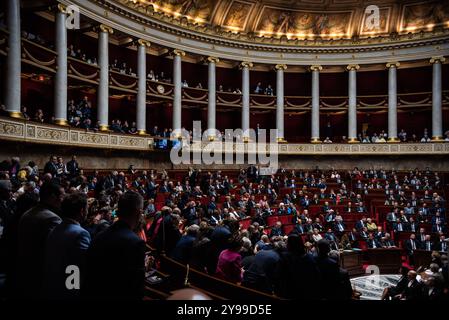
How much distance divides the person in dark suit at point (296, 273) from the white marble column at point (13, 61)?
11.9 meters

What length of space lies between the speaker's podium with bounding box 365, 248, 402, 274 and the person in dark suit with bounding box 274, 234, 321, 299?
29.1ft

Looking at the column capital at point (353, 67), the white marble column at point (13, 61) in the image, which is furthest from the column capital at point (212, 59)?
the white marble column at point (13, 61)

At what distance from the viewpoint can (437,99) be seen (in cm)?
2411

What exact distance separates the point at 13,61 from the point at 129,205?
13.0 meters

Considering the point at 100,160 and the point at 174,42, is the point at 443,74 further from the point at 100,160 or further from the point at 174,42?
the point at 100,160

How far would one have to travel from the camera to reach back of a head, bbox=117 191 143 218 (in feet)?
8.98

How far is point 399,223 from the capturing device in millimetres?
14133

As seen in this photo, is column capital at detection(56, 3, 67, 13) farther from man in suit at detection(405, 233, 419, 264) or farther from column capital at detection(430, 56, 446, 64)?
column capital at detection(430, 56, 446, 64)

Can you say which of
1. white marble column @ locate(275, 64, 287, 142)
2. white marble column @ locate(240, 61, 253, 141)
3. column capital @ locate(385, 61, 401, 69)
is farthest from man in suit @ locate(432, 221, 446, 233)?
column capital @ locate(385, 61, 401, 69)

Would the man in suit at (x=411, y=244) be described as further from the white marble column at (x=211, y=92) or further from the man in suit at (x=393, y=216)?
the white marble column at (x=211, y=92)

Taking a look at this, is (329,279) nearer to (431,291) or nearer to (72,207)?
(431,291)

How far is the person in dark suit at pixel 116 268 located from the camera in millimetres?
2506
